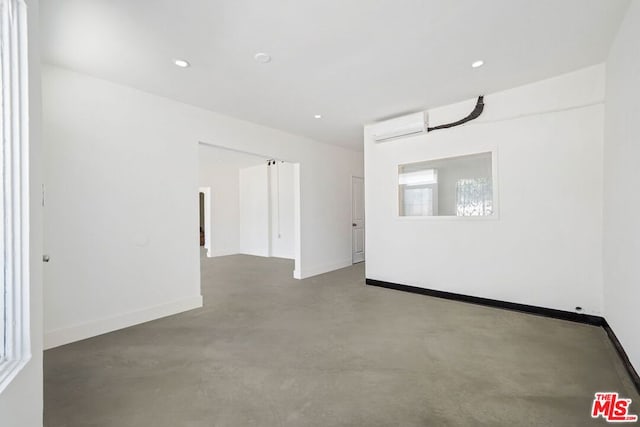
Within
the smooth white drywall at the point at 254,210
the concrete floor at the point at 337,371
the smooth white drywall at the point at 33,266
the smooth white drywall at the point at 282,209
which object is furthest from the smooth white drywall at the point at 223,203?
the smooth white drywall at the point at 33,266

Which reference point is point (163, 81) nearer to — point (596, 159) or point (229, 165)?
point (596, 159)

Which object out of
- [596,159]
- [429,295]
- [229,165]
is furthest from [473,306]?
[229,165]

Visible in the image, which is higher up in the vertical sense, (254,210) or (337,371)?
Answer: (254,210)

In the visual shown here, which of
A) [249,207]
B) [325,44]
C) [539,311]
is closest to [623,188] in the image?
[539,311]

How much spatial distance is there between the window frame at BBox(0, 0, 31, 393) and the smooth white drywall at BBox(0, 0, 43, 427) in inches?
1.1

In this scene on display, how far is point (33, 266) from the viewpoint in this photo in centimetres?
122

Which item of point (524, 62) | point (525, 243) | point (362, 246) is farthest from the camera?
point (362, 246)

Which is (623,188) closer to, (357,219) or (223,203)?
(357,219)

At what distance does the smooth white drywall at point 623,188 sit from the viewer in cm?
199

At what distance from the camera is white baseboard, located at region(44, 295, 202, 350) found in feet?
8.71

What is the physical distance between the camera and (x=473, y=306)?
11.9 ft

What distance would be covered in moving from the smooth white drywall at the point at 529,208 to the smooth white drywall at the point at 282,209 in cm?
388

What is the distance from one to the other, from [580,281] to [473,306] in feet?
3.72

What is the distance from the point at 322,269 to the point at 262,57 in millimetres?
4102
